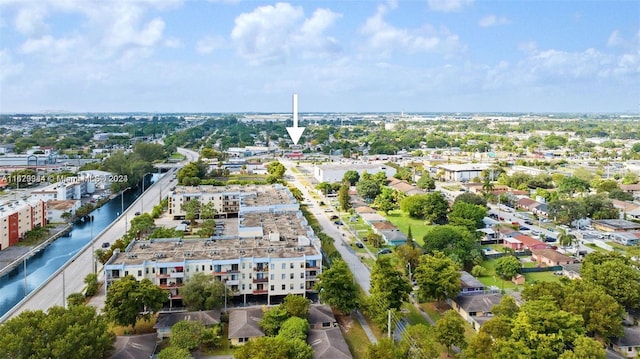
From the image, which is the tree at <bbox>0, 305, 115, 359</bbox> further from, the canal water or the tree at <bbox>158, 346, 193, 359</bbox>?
the canal water

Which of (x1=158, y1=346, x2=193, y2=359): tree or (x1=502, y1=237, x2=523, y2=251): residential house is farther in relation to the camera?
(x1=502, y1=237, x2=523, y2=251): residential house

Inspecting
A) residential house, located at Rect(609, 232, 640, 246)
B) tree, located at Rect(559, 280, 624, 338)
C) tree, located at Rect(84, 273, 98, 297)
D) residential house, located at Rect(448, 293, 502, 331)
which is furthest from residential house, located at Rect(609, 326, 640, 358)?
tree, located at Rect(84, 273, 98, 297)

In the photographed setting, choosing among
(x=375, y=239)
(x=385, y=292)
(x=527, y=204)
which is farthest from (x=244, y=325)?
(x=527, y=204)

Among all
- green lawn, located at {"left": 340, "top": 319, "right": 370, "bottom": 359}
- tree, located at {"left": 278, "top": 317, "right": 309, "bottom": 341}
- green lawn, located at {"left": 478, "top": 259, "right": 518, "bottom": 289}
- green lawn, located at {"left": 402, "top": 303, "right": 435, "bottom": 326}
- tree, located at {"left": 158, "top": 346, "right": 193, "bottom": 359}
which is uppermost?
tree, located at {"left": 278, "top": 317, "right": 309, "bottom": 341}

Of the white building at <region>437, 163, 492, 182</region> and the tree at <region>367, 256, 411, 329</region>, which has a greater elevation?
the white building at <region>437, 163, 492, 182</region>

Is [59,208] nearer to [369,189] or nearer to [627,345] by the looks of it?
[369,189]

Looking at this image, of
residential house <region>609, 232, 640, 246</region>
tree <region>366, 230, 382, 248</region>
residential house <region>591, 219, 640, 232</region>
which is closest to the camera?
tree <region>366, 230, 382, 248</region>

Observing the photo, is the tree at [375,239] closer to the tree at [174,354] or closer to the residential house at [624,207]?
the tree at [174,354]

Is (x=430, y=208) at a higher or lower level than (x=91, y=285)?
higher
